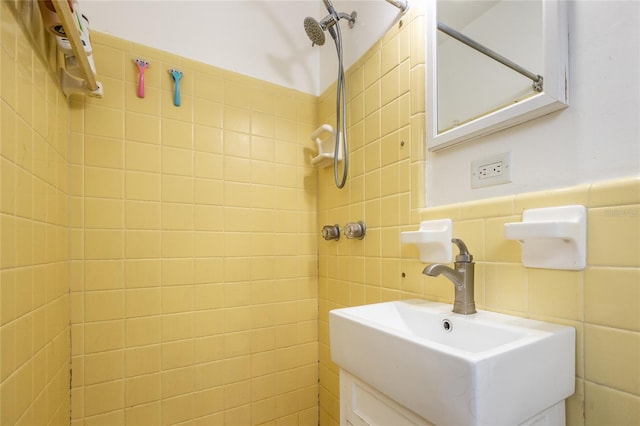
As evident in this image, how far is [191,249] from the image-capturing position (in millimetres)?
1247

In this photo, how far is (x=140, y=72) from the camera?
3.82ft

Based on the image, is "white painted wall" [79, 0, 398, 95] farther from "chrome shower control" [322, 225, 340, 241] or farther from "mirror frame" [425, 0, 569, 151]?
"chrome shower control" [322, 225, 340, 241]

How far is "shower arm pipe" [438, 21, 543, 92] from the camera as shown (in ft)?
2.27

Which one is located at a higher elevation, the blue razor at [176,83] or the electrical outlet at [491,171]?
the blue razor at [176,83]

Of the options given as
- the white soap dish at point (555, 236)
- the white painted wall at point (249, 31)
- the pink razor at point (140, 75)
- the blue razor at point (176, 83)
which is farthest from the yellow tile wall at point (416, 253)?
the pink razor at point (140, 75)

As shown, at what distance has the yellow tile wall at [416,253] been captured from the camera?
0.54 metres

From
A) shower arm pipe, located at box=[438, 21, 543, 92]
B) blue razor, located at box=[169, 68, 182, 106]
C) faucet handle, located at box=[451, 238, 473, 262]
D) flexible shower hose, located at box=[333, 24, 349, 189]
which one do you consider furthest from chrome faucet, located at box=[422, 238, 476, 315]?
blue razor, located at box=[169, 68, 182, 106]

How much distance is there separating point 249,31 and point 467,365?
157cm

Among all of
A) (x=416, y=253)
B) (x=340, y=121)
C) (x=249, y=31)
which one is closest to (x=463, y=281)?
(x=416, y=253)

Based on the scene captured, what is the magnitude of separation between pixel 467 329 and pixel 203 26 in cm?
154

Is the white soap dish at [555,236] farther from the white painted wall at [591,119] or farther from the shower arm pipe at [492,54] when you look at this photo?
the shower arm pipe at [492,54]

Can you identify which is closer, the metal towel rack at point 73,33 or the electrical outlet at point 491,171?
the metal towel rack at point 73,33

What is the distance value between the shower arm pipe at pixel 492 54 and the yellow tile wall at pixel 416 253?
3.8 inches

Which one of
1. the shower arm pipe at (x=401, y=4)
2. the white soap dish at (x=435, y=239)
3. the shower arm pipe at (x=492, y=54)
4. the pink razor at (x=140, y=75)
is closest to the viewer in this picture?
the shower arm pipe at (x=492, y=54)
